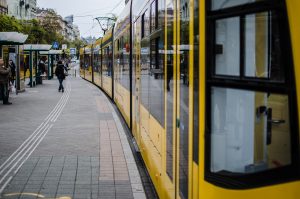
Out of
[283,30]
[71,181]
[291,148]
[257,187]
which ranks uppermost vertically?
[283,30]

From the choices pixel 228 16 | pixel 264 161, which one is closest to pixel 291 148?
pixel 264 161

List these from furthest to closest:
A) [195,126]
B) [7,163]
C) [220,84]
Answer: [7,163]
[195,126]
[220,84]

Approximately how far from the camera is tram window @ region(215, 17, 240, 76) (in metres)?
3.31

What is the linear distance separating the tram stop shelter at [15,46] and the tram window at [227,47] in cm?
1774

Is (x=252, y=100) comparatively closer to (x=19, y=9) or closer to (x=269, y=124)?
(x=269, y=124)

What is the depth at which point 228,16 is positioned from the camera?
3.32 m

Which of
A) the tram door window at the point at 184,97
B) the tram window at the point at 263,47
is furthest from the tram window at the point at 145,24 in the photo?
the tram window at the point at 263,47

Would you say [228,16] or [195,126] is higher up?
[228,16]

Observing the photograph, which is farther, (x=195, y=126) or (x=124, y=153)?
(x=124, y=153)

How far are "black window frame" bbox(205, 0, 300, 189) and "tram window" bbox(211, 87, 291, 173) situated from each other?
0.10 ft

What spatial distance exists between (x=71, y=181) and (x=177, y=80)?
3.66 metres

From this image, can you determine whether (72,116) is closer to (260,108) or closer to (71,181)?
(71,181)

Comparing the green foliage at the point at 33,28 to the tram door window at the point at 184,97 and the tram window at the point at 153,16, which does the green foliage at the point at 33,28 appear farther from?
the tram door window at the point at 184,97

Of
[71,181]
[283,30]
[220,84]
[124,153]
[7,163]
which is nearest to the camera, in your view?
[283,30]
